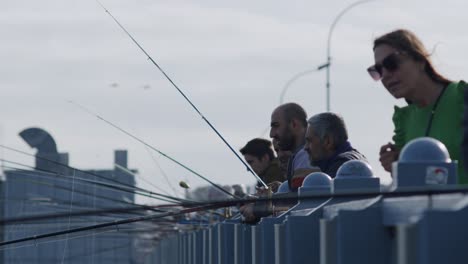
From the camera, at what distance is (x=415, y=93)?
7082 mm

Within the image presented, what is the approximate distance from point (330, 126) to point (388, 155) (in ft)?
8.30

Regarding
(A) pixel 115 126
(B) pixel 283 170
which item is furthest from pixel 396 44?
(B) pixel 283 170

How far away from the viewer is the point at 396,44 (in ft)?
23.8

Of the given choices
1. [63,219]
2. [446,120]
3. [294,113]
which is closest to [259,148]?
[63,219]

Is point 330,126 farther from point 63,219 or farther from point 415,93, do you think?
point 63,219

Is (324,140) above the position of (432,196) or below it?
above

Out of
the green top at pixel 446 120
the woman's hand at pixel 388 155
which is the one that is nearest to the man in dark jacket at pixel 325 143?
the green top at pixel 446 120

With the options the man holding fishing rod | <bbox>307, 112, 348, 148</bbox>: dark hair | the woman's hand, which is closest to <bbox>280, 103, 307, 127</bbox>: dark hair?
the man holding fishing rod

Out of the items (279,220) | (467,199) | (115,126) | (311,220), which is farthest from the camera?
(115,126)

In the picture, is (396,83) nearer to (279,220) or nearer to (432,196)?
(279,220)

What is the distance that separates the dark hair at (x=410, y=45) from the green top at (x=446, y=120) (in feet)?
0.56

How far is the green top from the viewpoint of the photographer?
6688mm

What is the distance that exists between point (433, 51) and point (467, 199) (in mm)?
2486

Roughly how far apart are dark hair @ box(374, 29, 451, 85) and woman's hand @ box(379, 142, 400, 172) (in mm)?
391
